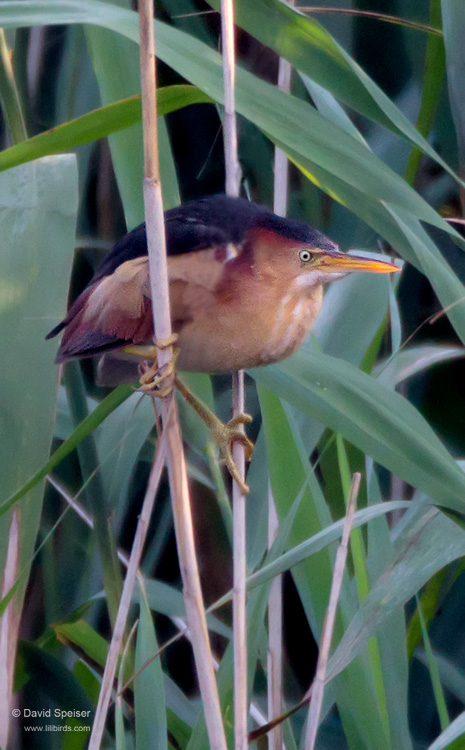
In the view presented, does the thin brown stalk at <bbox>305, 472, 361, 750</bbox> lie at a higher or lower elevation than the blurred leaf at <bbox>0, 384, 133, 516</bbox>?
lower

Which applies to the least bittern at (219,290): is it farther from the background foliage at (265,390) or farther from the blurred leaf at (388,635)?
the blurred leaf at (388,635)

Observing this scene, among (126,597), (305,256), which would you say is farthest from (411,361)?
(126,597)

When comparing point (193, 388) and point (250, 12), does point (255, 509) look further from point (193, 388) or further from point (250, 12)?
point (250, 12)

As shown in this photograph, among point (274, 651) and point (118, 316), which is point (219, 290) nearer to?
point (118, 316)


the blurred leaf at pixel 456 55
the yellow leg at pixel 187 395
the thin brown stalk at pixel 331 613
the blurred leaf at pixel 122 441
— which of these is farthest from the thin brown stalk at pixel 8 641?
the blurred leaf at pixel 456 55

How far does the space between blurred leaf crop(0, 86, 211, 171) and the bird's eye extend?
6.8 inches

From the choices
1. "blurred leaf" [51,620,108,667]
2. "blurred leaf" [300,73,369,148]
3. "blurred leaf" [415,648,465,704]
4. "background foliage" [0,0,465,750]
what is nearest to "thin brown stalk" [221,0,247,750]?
"background foliage" [0,0,465,750]

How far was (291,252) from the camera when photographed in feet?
2.43

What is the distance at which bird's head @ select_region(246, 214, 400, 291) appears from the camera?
2.40 ft

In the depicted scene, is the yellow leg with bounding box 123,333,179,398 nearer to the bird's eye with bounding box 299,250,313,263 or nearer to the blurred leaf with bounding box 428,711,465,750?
the bird's eye with bounding box 299,250,313,263

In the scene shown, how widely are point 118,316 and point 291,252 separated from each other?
0.17 meters

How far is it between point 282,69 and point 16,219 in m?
0.32

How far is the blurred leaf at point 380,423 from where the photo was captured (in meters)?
0.57

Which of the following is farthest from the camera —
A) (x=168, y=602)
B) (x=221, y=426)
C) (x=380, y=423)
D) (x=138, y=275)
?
(x=168, y=602)
